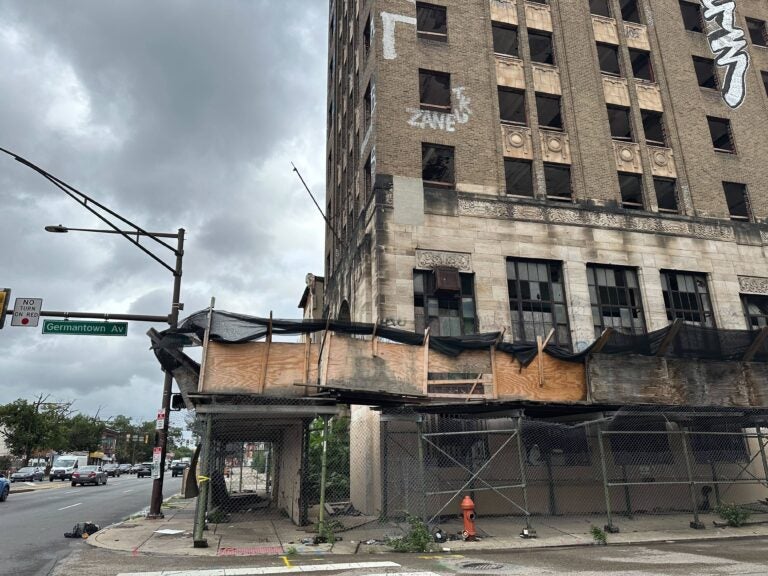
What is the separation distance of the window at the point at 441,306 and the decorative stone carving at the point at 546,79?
375 inches

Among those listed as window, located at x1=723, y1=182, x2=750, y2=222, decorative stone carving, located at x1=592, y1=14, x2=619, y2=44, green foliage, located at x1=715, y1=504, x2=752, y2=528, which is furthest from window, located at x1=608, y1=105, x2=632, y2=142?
green foliage, located at x1=715, y1=504, x2=752, y2=528

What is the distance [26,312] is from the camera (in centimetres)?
1630

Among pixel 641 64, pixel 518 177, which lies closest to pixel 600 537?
pixel 518 177

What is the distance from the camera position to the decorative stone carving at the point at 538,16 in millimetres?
23641

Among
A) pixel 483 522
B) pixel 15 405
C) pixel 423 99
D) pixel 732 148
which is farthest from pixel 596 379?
pixel 15 405

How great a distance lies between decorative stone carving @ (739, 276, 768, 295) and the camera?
22.0m

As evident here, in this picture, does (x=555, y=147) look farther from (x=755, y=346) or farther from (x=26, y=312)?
(x=26, y=312)

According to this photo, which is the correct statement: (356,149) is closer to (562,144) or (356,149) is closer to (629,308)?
(562,144)

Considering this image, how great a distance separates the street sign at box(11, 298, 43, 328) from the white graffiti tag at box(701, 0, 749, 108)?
28701 mm

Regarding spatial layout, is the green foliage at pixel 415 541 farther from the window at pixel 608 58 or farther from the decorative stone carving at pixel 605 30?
the decorative stone carving at pixel 605 30

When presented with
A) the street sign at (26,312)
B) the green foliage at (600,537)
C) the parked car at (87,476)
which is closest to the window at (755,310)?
the green foliage at (600,537)

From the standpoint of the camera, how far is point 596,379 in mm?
14969

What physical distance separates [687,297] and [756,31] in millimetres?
15856

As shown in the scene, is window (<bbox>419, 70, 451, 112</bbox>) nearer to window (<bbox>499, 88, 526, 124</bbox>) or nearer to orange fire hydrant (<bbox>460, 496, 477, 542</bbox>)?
window (<bbox>499, 88, 526, 124</bbox>)
